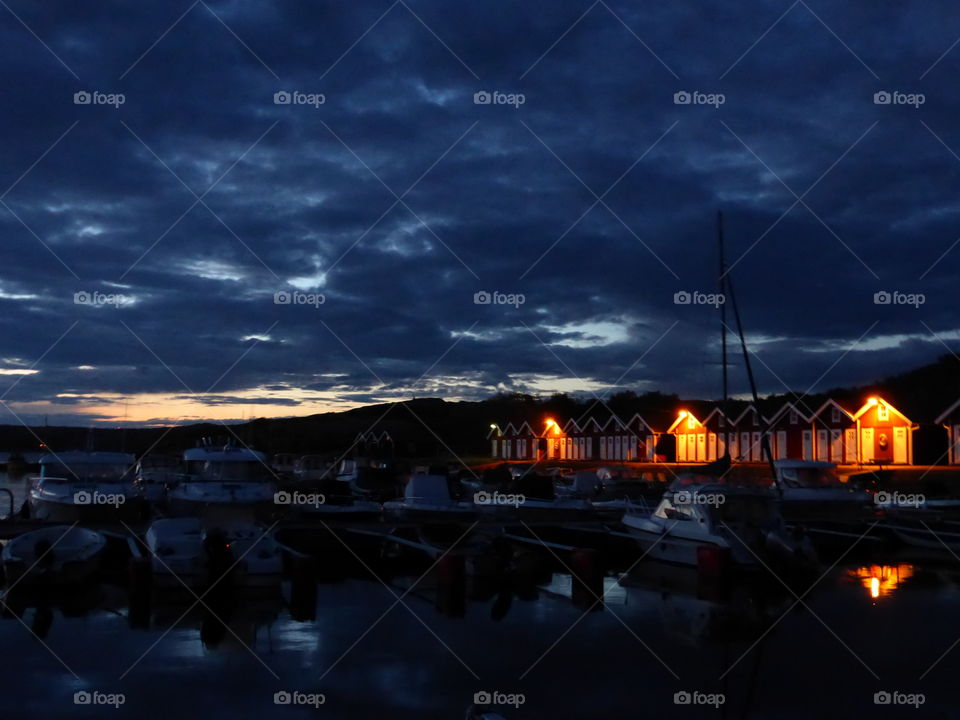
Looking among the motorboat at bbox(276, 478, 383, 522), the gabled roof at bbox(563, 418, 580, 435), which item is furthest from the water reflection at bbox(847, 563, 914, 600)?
the gabled roof at bbox(563, 418, 580, 435)

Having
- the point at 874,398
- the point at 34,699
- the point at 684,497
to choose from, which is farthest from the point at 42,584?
the point at 874,398

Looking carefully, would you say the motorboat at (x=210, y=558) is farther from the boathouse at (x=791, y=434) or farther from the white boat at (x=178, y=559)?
the boathouse at (x=791, y=434)

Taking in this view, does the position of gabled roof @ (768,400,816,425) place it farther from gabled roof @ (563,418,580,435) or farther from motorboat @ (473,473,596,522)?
motorboat @ (473,473,596,522)

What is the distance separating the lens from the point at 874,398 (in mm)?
53156

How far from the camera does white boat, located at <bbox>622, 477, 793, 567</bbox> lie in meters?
24.4

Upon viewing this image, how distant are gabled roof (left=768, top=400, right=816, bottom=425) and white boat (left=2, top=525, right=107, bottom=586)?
4581cm

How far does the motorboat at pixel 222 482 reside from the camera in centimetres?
2795

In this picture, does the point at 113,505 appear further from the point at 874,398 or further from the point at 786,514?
the point at 874,398

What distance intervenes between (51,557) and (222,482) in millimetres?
7661

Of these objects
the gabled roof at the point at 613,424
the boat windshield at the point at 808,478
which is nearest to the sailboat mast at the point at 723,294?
the boat windshield at the point at 808,478

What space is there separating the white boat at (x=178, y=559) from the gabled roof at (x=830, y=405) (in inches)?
1698

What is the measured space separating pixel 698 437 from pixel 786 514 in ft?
112

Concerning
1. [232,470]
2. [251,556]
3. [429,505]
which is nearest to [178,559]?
[251,556]

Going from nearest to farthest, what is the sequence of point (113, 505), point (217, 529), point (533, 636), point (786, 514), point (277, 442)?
1. point (533, 636)
2. point (217, 529)
3. point (113, 505)
4. point (786, 514)
5. point (277, 442)
